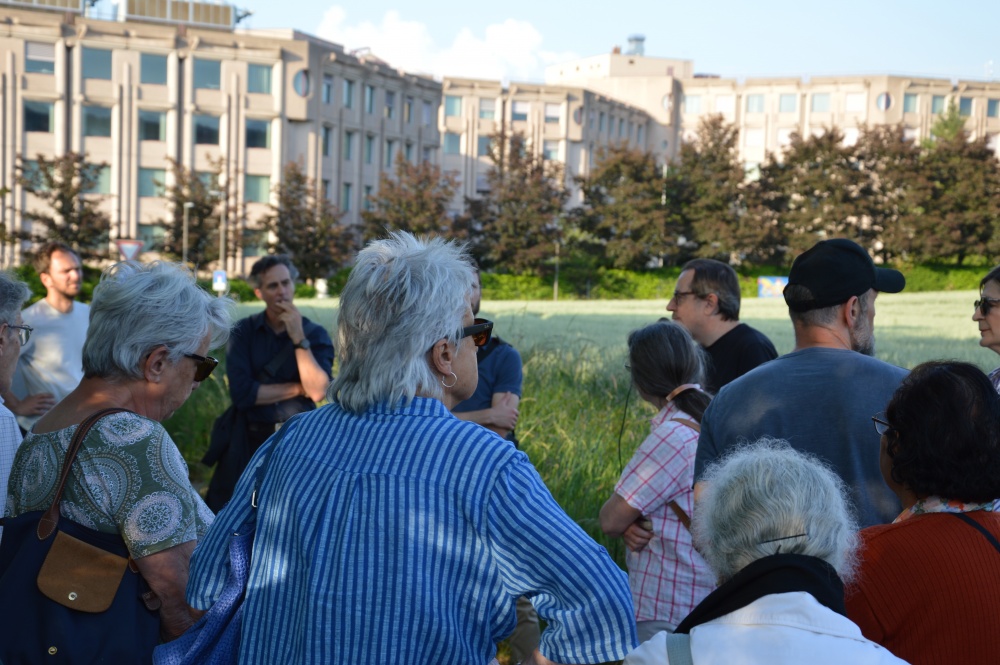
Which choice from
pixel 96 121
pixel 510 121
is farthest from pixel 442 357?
pixel 510 121

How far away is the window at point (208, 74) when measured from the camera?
197ft

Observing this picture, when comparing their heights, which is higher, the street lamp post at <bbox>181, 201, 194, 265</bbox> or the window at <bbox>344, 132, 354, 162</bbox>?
the window at <bbox>344, 132, 354, 162</bbox>

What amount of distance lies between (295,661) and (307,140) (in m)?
63.4

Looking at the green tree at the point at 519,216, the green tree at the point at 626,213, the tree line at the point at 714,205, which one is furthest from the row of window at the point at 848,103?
the green tree at the point at 519,216

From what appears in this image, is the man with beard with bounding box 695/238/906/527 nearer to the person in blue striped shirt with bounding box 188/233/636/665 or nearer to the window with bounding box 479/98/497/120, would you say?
the person in blue striped shirt with bounding box 188/233/636/665

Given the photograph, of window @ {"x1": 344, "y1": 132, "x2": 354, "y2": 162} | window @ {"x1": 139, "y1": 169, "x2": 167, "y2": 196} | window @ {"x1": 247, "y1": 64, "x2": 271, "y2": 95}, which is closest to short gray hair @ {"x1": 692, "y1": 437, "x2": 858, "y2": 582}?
window @ {"x1": 139, "y1": 169, "x2": 167, "y2": 196}

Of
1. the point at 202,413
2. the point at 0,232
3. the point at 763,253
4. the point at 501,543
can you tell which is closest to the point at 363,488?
the point at 501,543

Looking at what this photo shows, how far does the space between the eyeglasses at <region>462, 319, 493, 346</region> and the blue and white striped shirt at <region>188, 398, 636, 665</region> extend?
9.3 inches

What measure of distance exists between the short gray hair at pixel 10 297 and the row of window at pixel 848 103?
94358 millimetres

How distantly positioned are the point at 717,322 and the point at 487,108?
269 ft

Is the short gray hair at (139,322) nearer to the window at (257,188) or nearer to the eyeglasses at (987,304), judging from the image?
the eyeglasses at (987,304)

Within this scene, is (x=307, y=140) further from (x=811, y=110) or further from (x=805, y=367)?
(x=805, y=367)

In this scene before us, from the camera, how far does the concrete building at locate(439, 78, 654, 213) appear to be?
84.3m

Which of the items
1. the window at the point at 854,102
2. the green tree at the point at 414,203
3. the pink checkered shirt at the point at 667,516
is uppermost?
the window at the point at 854,102
